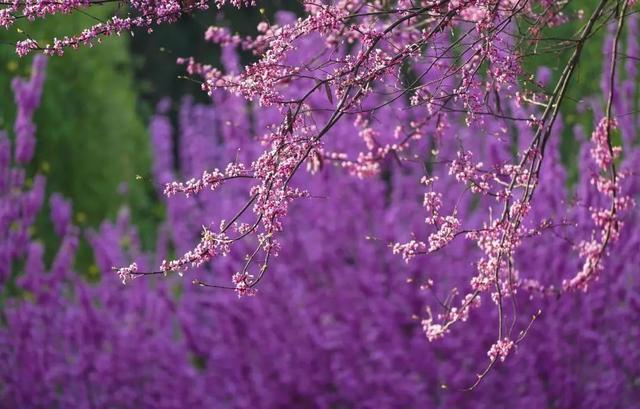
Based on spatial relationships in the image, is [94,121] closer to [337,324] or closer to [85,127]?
[85,127]

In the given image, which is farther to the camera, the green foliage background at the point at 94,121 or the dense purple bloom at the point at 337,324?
the green foliage background at the point at 94,121

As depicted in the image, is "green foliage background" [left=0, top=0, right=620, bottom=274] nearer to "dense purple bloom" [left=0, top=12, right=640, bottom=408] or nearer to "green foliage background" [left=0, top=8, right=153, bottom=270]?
"green foliage background" [left=0, top=8, right=153, bottom=270]

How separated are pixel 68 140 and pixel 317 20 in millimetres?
11258

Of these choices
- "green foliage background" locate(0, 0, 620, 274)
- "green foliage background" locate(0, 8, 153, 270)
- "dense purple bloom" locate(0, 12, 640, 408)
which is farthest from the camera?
"green foliage background" locate(0, 8, 153, 270)

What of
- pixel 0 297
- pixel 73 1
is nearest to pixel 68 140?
pixel 0 297

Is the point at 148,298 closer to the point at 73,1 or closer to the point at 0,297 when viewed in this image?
the point at 0,297

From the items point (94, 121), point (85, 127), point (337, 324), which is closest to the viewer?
point (337, 324)

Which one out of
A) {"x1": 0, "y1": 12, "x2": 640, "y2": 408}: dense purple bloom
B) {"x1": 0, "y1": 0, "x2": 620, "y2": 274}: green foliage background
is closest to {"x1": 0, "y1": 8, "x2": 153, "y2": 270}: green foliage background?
{"x1": 0, "y1": 0, "x2": 620, "y2": 274}: green foliage background

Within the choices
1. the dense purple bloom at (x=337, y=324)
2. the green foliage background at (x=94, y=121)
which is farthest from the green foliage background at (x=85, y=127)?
the dense purple bloom at (x=337, y=324)

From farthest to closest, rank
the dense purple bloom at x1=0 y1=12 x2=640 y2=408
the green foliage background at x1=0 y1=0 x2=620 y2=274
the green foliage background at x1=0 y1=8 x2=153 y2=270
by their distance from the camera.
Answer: the green foliage background at x1=0 y1=8 x2=153 y2=270
the green foliage background at x1=0 y1=0 x2=620 y2=274
the dense purple bloom at x1=0 y1=12 x2=640 y2=408

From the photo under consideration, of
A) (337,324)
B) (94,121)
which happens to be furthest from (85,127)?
(337,324)

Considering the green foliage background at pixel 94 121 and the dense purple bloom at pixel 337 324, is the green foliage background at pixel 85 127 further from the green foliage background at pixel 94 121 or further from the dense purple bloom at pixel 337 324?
the dense purple bloom at pixel 337 324

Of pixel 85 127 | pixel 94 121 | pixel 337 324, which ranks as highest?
pixel 94 121

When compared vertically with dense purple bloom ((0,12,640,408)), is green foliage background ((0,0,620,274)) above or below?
above
